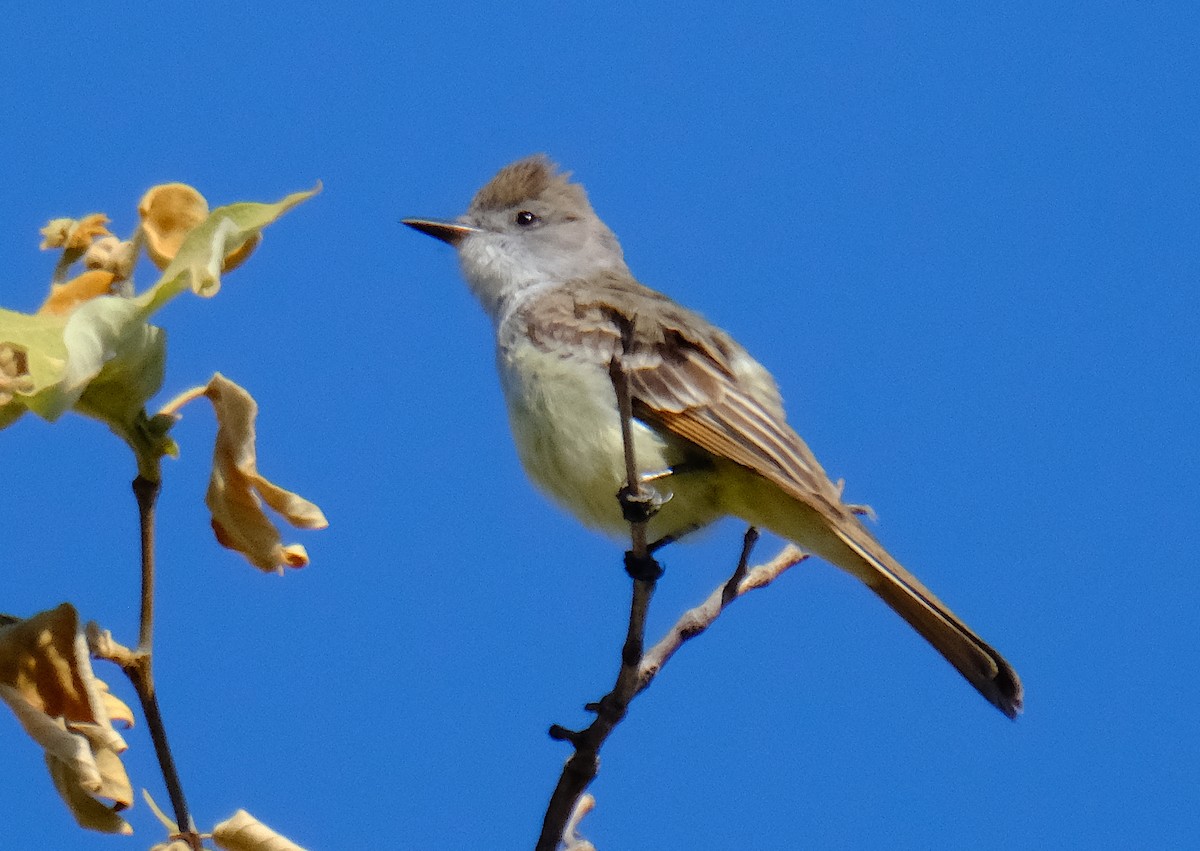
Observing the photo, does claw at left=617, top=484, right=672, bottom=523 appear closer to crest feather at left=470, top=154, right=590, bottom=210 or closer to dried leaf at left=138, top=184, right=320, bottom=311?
dried leaf at left=138, top=184, right=320, bottom=311

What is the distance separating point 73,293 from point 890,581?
2.40m

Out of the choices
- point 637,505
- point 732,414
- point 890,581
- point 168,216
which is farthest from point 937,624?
point 168,216

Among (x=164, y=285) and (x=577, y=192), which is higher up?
(x=577, y=192)

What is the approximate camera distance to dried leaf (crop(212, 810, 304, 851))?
1422 millimetres

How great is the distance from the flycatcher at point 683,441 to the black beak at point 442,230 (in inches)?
32.3

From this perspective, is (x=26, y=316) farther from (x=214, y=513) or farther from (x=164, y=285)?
(x=214, y=513)

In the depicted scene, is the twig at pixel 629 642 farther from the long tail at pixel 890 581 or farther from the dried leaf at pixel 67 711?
the dried leaf at pixel 67 711

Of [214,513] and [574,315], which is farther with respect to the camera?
[574,315]

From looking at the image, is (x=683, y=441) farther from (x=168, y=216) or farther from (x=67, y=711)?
(x=67, y=711)

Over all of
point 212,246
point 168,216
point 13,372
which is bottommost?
point 13,372

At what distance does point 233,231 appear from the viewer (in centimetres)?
142

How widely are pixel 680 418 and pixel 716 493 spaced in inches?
8.9

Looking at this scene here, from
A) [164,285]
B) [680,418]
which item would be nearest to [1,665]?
[164,285]

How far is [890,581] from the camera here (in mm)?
3518
